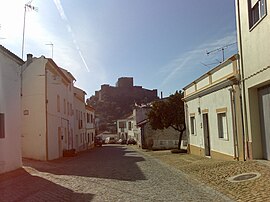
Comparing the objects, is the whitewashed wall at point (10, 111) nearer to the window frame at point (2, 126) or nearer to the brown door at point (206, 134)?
the window frame at point (2, 126)

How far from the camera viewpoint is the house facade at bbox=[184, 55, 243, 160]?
15.6 meters

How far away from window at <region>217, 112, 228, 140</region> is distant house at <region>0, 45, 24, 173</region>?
32.6ft

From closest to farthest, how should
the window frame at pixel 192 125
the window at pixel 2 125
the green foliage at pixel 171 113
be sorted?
1. the window at pixel 2 125
2. the window frame at pixel 192 125
3. the green foliage at pixel 171 113

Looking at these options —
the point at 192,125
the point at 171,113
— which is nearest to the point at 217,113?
the point at 192,125

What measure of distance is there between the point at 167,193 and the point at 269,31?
6.54 metres

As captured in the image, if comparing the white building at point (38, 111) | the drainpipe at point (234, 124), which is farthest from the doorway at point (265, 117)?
the white building at point (38, 111)

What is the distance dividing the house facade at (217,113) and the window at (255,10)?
209 cm

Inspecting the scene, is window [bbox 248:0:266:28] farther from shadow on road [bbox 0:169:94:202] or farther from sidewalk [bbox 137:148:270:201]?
shadow on road [bbox 0:169:94:202]

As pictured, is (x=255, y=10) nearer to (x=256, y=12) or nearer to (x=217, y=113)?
(x=256, y=12)

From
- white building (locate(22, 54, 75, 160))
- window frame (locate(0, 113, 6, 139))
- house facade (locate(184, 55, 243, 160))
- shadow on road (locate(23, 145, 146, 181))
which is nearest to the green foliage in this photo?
house facade (locate(184, 55, 243, 160))

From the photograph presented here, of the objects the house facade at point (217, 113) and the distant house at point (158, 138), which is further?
the distant house at point (158, 138)

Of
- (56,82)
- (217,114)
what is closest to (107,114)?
(56,82)

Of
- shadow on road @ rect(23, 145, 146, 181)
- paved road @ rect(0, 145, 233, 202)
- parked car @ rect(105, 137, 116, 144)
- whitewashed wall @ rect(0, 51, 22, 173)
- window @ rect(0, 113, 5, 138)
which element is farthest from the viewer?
parked car @ rect(105, 137, 116, 144)

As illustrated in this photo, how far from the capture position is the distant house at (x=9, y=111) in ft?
50.4
